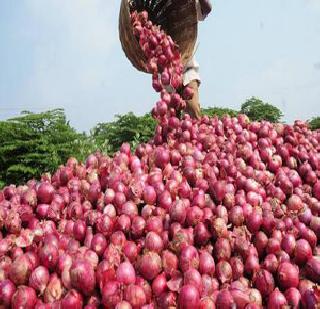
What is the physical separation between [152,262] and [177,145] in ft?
3.27

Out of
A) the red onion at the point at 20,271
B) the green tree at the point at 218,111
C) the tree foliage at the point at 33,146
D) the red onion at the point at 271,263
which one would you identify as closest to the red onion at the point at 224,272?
the red onion at the point at 271,263

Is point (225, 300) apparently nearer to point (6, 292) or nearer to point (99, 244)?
point (99, 244)

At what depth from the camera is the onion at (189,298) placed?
1.23 m

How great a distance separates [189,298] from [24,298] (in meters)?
0.48

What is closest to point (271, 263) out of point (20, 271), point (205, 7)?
point (20, 271)

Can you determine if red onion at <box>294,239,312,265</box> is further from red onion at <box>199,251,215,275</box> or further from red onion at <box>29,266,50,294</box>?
red onion at <box>29,266,50,294</box>

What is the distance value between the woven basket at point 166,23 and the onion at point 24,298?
2.29 m

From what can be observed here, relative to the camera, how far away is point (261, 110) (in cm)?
1714

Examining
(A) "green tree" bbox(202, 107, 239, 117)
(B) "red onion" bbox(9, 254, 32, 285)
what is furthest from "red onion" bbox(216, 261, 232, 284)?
(A) "green tree" bbox(202, 107, 239, 117)

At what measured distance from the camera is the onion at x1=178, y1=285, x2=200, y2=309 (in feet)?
4.04

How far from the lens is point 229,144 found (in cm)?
226

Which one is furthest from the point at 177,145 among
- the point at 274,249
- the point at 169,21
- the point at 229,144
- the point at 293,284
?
the point at 169,21

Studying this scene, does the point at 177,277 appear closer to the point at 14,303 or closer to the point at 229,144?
the point at 14,303

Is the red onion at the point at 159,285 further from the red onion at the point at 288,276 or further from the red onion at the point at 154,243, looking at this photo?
the red onion at the point at 288,276
